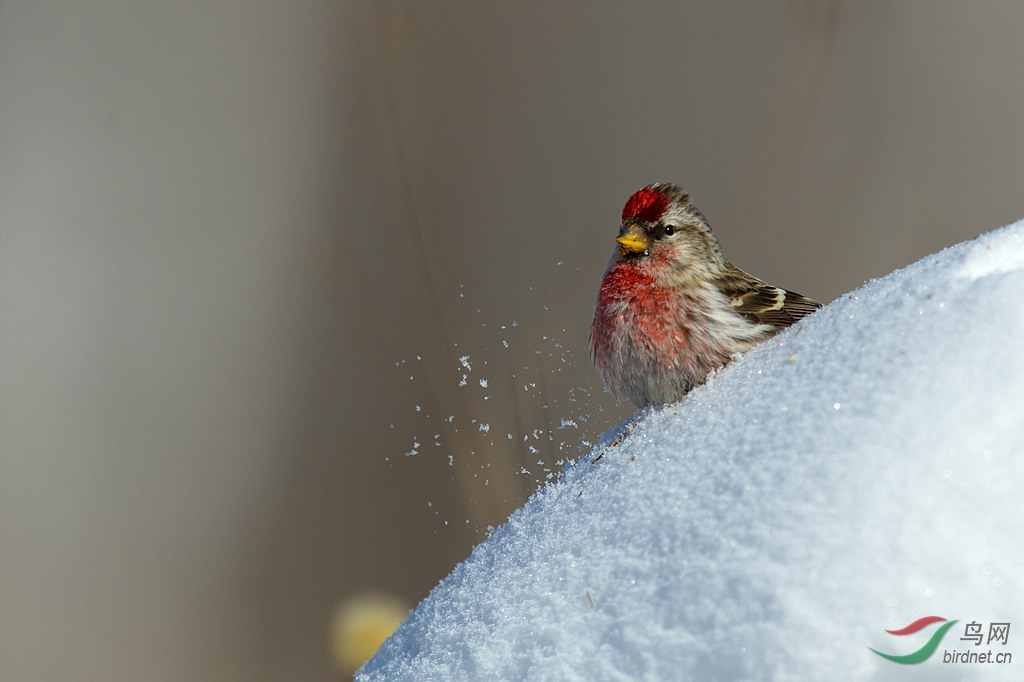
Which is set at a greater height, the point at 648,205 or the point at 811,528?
the point at 648,205

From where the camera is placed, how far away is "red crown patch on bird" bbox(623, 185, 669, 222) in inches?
66.2

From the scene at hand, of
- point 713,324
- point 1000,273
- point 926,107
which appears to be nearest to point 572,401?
point 713,324

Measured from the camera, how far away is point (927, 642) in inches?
20.4

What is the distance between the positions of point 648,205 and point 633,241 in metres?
0.12

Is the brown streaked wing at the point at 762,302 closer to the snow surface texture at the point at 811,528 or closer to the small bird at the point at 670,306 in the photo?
the small bird at the point at 670,306

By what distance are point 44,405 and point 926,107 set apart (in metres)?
3.67

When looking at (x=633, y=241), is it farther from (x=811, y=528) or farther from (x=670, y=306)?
(x=811, y=528)

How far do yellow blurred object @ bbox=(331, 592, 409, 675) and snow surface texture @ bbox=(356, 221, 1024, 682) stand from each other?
1.74 metres

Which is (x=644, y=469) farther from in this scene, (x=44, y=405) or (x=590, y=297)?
(x=44, y=405)

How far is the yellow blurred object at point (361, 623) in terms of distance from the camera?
2467mm

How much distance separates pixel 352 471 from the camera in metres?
3.08

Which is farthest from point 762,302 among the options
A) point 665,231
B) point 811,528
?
point 811,528

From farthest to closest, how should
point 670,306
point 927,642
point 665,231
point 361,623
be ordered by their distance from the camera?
point 361,623, point 665,231, point 670,306, point 927,642

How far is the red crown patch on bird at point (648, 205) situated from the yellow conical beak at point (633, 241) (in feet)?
0.15
